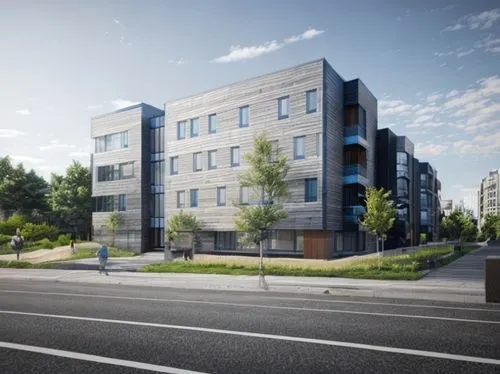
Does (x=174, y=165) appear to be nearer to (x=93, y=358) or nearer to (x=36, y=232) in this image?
(x=36, y=232)

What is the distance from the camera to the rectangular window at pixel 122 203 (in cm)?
4497

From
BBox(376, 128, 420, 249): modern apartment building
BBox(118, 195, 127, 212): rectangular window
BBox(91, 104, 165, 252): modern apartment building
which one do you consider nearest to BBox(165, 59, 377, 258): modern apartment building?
BBox(376, 128, 420, 249): modern apartment building

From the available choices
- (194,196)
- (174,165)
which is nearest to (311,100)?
(194,196)

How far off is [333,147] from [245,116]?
8394 mm

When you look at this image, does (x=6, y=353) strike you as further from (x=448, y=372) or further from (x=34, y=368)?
(x=448, y=372)

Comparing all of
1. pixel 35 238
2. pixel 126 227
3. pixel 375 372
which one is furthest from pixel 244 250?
pixel 375 372

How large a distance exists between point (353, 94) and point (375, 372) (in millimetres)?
30828

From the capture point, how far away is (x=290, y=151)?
104 feet

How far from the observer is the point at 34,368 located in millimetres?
5297

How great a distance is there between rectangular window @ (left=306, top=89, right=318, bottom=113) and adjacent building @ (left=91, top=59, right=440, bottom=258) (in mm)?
83

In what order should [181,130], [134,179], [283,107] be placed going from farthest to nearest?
[134,179], [181,130], [283,107]

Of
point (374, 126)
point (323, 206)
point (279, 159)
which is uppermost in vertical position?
point (374, 126)

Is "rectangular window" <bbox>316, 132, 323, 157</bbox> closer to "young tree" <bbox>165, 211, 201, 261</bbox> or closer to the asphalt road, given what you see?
"young tree" <bbox>165, 211, 201, 261</bbox>

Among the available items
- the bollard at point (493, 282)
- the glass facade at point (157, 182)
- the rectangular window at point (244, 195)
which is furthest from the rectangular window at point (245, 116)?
the bollard at point (493, 282)
